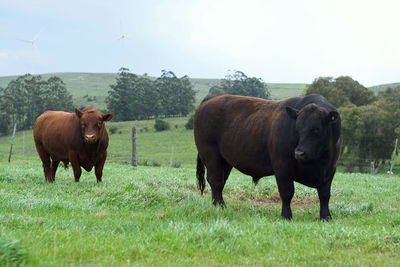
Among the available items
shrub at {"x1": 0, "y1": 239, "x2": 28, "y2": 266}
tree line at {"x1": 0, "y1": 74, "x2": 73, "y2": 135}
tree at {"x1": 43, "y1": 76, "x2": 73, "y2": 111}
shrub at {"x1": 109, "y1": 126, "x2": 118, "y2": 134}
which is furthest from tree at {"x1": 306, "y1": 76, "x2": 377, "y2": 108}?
tree line at {"x1": 0, "y1": 74, "x2": 73, "y2": 135}

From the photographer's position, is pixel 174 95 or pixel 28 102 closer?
pixel 28 102

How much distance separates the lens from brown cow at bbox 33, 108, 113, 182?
10484 millimetres

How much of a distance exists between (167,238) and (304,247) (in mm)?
1483

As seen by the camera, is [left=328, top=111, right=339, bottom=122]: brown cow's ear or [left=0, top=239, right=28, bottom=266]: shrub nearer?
[left=0, top=239, right=28, bottom=266]: shrub

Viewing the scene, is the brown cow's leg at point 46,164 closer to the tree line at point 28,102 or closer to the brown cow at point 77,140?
the brown cow at point 77,140

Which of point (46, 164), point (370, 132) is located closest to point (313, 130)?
point (46, 164)

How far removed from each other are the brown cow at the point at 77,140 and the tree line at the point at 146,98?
72.6 meters

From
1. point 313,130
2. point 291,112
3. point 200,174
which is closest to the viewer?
point 313,130

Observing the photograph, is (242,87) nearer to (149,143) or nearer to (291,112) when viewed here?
(149,143)

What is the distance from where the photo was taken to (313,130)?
610 cm

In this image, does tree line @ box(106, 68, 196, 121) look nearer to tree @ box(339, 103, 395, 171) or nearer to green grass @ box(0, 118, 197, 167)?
green grass @ box(0, 118, 197, 167)

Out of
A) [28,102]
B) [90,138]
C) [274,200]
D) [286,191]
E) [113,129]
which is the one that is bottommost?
[113,129]

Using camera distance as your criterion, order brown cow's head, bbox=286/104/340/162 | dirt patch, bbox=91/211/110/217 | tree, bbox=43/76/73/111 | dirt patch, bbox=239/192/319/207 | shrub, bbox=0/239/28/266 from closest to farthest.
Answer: shrub, bbox=0/239/28/266
brown cow's head, bbox=286/104/340/162
dirt patch, bbox=91/211/110/217
dirt patch, bbox=239/192/319/207
tree, bbox=43/76/73/111

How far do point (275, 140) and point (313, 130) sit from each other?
28.3 inches
